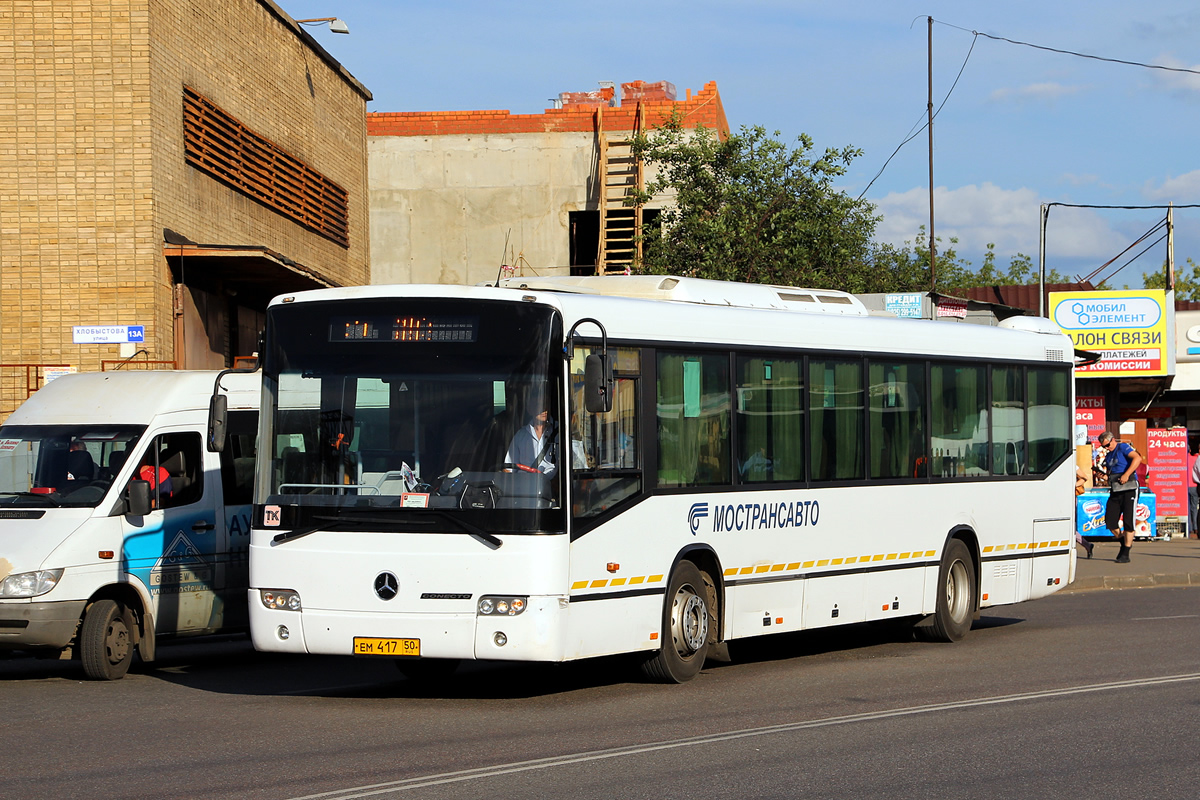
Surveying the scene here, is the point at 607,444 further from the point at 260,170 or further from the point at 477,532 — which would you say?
the point at 260,170

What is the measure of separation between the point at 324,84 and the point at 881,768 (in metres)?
25.6

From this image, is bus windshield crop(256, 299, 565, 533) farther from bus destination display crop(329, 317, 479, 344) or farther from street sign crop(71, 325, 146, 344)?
street sign crop(71, 325, 146, 344)

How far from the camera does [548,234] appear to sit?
145 ft

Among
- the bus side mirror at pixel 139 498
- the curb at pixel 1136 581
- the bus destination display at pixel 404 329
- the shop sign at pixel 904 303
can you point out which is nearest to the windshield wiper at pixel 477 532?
the bus destination display at pixel 404 329

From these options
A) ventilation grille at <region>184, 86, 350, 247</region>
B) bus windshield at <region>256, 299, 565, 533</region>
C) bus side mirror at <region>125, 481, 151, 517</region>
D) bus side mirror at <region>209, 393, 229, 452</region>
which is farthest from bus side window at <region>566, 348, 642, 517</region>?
ventilation grille at <region>184, 86, 350, 247</region>

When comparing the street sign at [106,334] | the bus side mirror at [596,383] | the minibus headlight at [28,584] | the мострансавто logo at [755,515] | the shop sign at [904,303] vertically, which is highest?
the shop sign at [904,303]

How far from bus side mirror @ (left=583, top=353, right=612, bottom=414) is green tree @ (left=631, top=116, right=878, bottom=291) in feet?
69.3

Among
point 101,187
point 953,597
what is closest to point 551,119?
point 101,187

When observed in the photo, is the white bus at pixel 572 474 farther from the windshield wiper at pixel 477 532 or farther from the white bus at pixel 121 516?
the white bus at pixel 121 516

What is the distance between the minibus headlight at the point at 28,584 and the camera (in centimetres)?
1140

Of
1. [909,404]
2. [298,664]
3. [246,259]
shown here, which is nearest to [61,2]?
[246,259]

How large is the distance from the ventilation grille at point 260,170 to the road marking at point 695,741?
16.5m

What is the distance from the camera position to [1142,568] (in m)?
22.5

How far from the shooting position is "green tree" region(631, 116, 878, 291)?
3117cm
